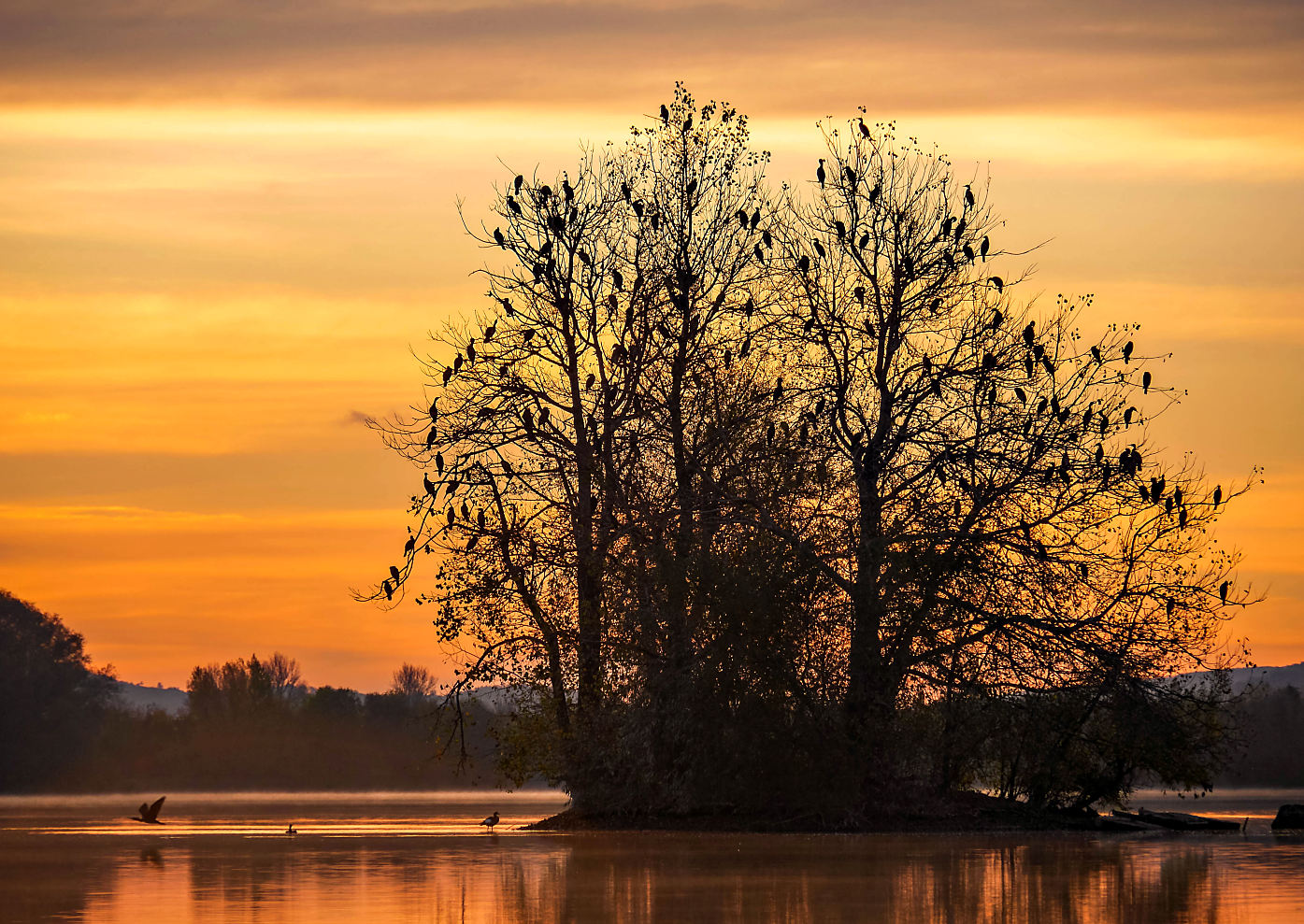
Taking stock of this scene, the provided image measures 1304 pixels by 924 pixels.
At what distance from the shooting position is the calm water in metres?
19.0

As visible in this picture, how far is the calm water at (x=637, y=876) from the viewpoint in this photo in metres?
19.0

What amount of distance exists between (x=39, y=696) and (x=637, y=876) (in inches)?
2796

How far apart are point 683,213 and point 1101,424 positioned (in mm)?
10613

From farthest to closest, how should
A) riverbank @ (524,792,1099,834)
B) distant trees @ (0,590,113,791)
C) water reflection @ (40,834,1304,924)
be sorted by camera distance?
distant trees @ (0,590,113,791), riverbank @ (524,792,1099,834), water reflection @ (40,834,1304,924)

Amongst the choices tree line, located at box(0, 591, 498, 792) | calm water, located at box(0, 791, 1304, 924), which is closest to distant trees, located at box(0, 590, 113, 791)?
tree line, located at box(0, 591, 498, 792)

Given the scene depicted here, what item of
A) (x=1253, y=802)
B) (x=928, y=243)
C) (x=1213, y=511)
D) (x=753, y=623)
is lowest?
(x=1253, y=802)

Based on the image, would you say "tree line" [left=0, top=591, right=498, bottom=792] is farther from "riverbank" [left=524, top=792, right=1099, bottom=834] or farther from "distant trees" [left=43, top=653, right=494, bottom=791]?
"riverbank" [left=524, top=792, right=1099, bottom=834]

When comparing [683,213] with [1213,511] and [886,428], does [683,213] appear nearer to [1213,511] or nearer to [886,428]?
[886,428]

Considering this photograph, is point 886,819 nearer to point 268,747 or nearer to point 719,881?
point 719,881

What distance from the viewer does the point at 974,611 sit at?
1395 inches

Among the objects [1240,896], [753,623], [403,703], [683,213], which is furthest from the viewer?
[403,703]

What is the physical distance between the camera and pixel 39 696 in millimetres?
87438

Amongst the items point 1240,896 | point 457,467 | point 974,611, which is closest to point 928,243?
point 974,611

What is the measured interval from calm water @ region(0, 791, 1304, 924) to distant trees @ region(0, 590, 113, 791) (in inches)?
1959
